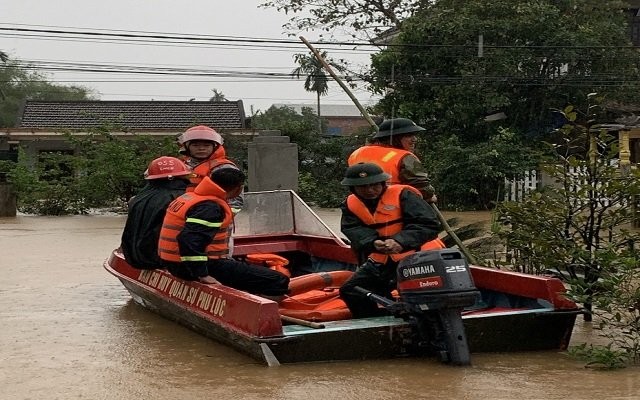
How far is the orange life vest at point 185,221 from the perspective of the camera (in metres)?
6.92

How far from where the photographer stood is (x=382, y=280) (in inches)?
261

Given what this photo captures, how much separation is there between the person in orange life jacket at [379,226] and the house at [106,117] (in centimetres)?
2431

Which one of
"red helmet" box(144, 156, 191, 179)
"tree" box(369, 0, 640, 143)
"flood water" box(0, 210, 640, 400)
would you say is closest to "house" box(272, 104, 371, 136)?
"tree" box(369, 0, 640, 143)

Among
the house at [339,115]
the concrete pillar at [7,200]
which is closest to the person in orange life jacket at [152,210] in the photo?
the concrete pillar at [7,200]

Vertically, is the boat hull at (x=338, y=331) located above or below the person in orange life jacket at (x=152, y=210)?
below

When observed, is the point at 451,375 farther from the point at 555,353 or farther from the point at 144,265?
the point at 144,265

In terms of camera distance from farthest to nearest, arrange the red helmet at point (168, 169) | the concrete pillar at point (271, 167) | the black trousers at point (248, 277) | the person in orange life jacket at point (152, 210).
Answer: the concrete pillar at point (271, 167), the red helmet at point (168, 169), the person in orange life jacket at point (152, 210), the black trousers at point (248, 277)

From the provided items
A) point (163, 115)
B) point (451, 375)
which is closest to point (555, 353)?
point (451, 375)

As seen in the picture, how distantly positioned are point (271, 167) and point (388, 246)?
32.2 feet

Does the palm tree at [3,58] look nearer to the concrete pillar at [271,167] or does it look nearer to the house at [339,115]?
the house at [339,115]

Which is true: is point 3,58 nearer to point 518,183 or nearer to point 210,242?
point 518,183

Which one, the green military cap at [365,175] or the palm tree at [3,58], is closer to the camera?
the green military cap at [365,175]

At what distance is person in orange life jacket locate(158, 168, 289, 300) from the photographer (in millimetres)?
6789

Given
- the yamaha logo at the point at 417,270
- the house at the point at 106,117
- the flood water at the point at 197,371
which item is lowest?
the flood water at the point at 197,371
